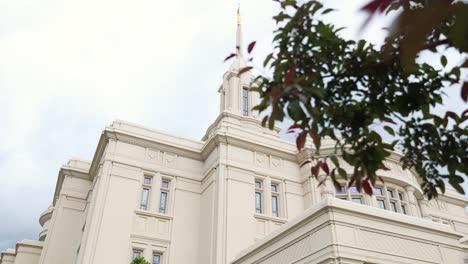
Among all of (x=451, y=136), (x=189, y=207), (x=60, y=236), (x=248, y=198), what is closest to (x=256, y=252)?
(x=248, y=198)

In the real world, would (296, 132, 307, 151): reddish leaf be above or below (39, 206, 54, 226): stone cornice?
below

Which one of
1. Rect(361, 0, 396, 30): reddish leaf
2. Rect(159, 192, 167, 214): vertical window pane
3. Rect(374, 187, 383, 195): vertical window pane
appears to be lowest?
Rect(361, 0, 396, 30): reddish leaf

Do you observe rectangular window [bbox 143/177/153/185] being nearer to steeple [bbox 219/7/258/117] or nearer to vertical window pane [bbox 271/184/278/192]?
vertical window pane [bbox 271/184/278/192]

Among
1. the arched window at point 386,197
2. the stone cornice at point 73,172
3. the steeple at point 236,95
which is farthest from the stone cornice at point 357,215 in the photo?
the stone cornice at point 73,172

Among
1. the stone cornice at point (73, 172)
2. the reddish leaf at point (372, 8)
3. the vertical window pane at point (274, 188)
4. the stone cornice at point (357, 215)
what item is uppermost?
the stone cornice at point (73, 172)

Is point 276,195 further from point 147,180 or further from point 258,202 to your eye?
point 147,180

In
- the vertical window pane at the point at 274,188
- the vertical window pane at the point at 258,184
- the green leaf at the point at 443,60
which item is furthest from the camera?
the vertical window pane at the point at 274,188

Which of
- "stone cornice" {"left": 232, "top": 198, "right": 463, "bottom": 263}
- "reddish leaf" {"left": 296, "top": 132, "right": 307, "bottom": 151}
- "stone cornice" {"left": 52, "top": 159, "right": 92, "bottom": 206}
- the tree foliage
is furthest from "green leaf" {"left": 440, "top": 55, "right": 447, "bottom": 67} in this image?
"stone cornice" {"left": 52, "top": 159, "right": 92, "bottom": 206}

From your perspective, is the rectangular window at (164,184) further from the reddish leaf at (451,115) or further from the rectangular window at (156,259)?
the reddish leaf at (451,115)

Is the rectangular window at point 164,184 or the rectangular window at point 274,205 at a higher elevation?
the rectangular window at point 164,184

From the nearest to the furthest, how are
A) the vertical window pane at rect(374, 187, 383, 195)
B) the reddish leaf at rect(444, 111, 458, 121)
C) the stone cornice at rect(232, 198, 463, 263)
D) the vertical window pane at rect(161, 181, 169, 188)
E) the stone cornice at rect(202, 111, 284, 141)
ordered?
the reddish leaf at rect(444, 111, 458, 121)
the stone cornice at rect(232, 198, 463, 263)
the vertical window pane at rect(161, 181, 169, 188)
the vertical window pane at rect(374, 187, 383, 195)
the stone cornice at rect(202, 111, 284, 141)

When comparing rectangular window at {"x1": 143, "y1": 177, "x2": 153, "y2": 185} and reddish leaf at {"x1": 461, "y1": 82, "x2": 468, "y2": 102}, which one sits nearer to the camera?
reddish leaf at {"x1": 461, "y1": 82, "x2": 468, "y2": 102}

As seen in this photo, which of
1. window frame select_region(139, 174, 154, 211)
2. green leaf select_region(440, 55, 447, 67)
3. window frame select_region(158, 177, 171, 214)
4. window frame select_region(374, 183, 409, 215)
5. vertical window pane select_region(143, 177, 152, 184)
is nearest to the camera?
green leaf select_region(440, 55, 447, 67)

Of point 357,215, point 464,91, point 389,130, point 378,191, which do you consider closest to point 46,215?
point 378,191
